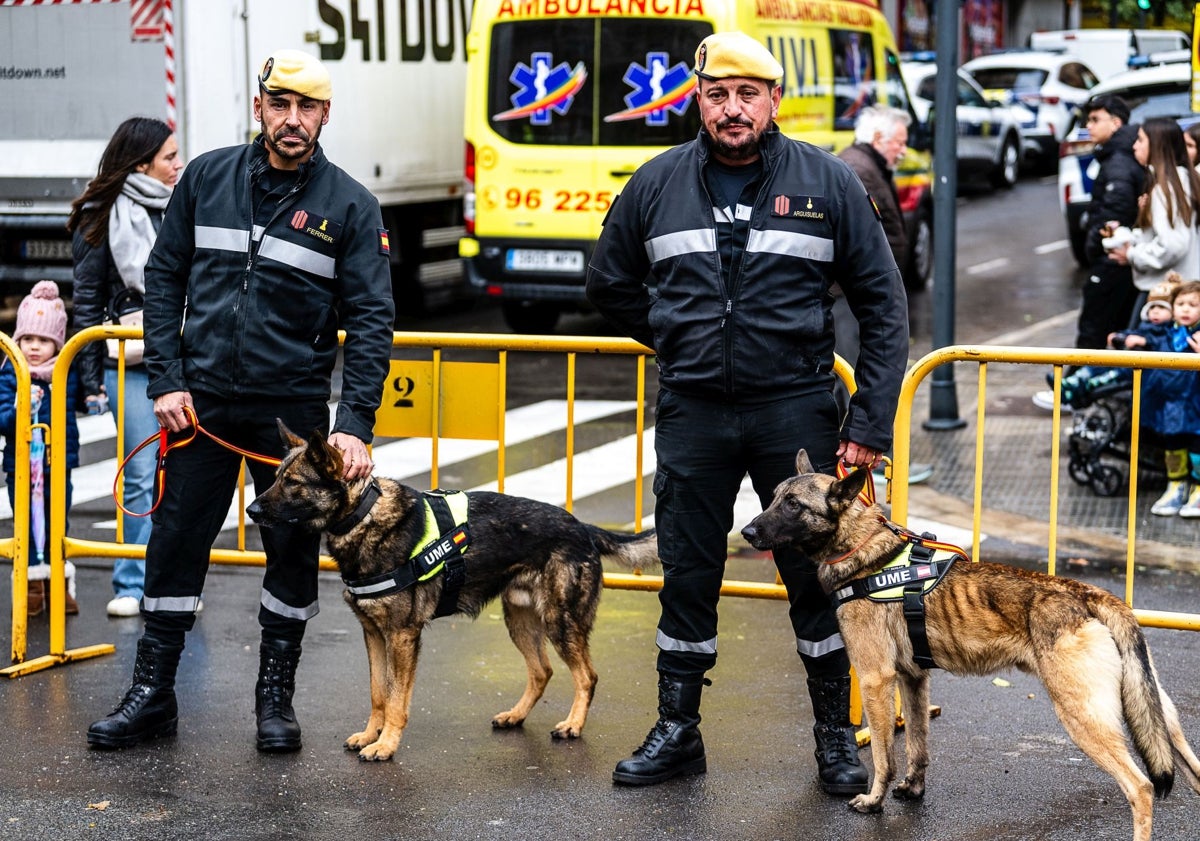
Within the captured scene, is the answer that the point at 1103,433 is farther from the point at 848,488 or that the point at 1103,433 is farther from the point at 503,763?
the point at 503,763

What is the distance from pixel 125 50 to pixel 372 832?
9512mm

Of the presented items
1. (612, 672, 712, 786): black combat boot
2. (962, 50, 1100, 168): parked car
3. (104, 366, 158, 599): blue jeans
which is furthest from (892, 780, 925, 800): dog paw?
(962, 50, 1100, 168): parked car

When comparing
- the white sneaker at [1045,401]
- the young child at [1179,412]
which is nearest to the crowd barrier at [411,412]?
the young child at [1179,412]

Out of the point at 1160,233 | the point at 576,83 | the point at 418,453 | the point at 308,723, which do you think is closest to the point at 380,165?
the point at 576,83

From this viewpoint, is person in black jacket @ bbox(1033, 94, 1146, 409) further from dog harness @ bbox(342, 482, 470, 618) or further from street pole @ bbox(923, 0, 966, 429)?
dog harness @ bbox(342, 482, 470, 618)

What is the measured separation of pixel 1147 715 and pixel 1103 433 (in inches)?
187

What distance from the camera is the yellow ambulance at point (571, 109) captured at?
43.5ft

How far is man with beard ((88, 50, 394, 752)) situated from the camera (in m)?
5.37

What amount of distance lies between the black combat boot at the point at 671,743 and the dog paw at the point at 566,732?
1.23 ft

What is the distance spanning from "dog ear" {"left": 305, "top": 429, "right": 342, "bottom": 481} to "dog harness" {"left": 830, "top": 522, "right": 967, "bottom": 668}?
152cm

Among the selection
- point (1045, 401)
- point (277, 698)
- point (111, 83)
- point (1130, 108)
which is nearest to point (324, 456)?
point (277, 698)

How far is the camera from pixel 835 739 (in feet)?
17.2

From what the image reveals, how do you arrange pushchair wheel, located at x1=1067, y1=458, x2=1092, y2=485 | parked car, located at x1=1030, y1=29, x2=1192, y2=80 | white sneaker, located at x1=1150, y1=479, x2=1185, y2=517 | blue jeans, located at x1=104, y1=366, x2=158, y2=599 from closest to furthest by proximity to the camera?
1. blue jeans, located at x1=104, y1=366, x2=158, y2=599
2. white sneaker, located at x1=1150, y1=479, x2=1185, y2=517
3. pushchair wheel, located at x1=1067, y1=458, x2=1092, y2=485
4. parked car, located at x1=1030, y1=29, x2=1192, y2=80

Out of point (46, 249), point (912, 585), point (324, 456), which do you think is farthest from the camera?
point (46, 249)
